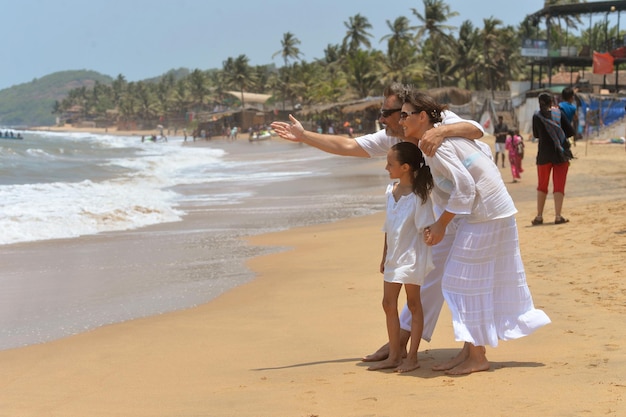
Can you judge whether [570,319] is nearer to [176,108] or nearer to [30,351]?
[30,351]

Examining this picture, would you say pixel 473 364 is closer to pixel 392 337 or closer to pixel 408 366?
pixel 408 366

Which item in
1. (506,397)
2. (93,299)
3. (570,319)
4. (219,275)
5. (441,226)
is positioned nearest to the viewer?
(506,397)

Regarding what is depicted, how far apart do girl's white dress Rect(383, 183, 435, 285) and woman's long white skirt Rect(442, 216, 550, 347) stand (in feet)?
0.45

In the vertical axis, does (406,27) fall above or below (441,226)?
above

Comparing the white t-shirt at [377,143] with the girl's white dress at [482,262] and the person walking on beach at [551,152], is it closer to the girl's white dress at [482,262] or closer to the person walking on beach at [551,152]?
the girl's white dress at [482,262]

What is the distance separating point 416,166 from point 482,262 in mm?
613

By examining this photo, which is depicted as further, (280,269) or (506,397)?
(280,269)

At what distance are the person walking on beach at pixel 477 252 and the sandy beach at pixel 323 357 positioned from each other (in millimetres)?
249

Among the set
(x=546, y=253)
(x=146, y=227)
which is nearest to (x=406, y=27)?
(x=146, y=227)

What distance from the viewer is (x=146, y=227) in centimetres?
1330

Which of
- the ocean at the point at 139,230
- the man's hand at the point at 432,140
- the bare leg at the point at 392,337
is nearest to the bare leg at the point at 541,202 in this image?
the ocean at the point at 139,230

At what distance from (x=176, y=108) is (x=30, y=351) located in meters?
140

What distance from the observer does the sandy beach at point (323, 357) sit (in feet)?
12.6

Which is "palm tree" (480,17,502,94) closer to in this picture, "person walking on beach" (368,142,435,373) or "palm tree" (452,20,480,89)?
"palm tree" (452,20,480,89)
